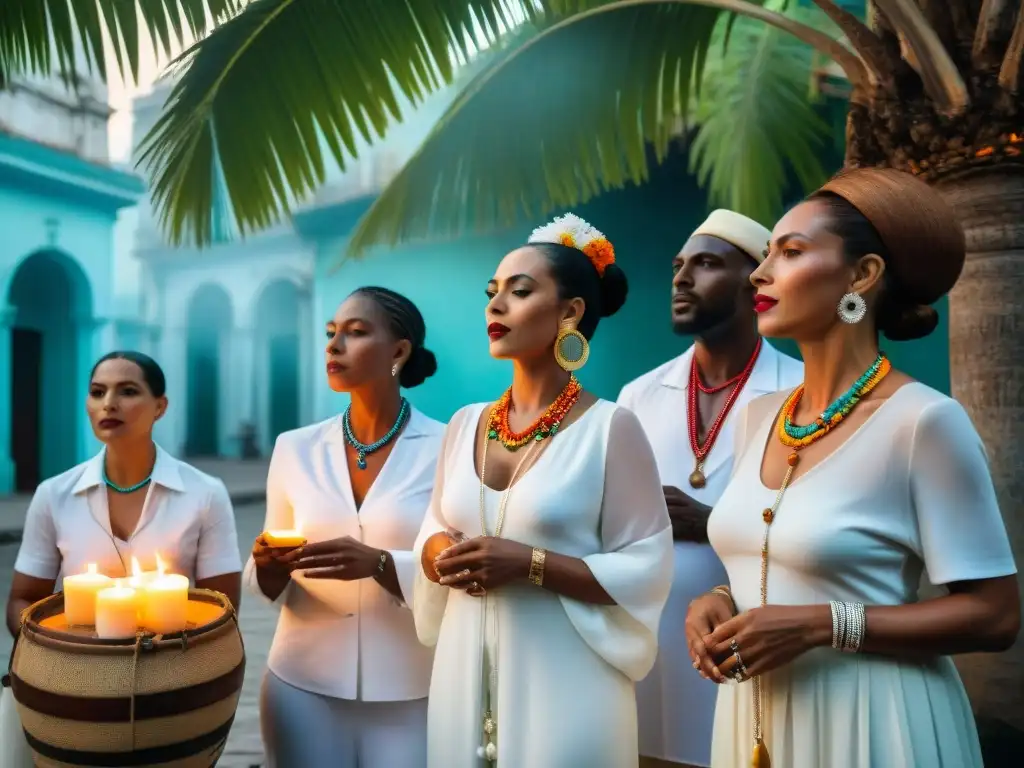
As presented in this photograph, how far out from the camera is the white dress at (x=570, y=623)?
6.59 feet

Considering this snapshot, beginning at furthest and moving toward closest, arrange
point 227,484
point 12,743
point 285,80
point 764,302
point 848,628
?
1. point 227,484
2. point 285,80
3. point 12,743
4. point 764,302
5. point 848,628

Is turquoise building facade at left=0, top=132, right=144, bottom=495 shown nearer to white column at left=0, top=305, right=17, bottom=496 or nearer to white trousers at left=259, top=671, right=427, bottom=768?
white column at left=0, top=305, right=17, bottom=496

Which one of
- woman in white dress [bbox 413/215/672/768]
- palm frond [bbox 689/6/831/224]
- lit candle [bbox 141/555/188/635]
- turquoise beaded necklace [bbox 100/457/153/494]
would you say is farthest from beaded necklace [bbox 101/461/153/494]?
palm frond [bbox 689/6/831/224]

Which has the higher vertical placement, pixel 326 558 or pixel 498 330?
pixel 498 330

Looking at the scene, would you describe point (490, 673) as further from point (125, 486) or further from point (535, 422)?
point (125, 486)

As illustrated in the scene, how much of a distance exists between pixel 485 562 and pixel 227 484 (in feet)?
29.1

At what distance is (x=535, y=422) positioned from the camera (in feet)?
7.16

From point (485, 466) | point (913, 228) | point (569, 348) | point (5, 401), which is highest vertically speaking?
point (5, 401)

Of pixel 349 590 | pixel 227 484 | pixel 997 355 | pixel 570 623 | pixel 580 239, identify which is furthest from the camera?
pixel 227 484

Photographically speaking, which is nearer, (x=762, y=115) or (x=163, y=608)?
(x=163, y=608)

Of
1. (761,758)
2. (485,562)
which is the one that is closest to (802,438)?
(761,758)

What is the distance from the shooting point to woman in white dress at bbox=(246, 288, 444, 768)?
2.54 metres

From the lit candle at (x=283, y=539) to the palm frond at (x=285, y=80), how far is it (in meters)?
2.04

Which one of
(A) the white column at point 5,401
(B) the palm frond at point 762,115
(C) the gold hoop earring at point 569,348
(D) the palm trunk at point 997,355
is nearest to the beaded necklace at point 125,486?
(C) the gold hoop earring at point 569,348
